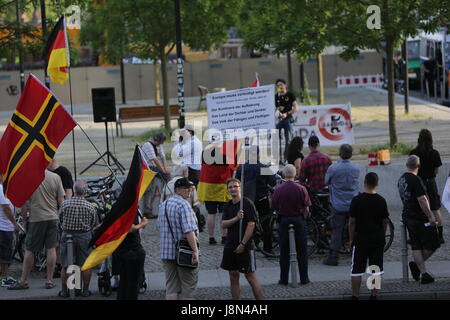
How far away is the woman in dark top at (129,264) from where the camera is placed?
10.3m

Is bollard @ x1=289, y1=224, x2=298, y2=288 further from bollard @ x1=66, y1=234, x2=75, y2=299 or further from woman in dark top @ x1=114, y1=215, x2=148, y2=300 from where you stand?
bollard @ x1=66, y1=234, x2=75, y2=299

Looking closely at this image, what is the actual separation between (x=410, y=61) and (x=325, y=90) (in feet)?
14.0

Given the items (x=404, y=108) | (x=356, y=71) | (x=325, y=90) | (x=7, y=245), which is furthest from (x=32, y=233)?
(x=356, y=71)

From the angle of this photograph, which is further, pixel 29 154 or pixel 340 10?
pixel 340 10

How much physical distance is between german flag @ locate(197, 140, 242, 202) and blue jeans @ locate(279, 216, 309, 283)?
241cm

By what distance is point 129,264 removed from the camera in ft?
33.8

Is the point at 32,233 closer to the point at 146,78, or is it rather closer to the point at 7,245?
the point at 7,245

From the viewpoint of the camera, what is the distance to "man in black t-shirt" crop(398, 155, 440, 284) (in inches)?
471

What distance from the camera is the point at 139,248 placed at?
10508 mm

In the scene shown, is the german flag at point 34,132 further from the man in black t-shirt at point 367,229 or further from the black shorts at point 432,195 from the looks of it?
the black shorts at point 432,195

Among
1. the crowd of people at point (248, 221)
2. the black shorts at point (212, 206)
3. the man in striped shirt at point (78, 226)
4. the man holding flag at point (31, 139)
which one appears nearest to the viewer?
the crowd of people at point (248, 221)

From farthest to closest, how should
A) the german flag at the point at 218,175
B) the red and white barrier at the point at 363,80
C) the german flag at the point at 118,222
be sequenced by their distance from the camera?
the red and white barrier at the point at 363,80 → the german flag at the point at 218,175 → the german flag at the point at 118,222

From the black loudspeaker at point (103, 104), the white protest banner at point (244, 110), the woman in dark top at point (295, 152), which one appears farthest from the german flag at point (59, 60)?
the black loudspeaker at point (103, 104)

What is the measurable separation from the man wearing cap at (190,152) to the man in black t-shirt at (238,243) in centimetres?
538
